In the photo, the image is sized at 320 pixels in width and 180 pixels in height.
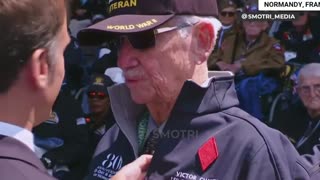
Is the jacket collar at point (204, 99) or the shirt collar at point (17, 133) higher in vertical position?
the shirt collar at point (17, 133)

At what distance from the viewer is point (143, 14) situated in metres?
1.88

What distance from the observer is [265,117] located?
5875 mm

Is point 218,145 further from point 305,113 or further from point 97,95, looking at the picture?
point 97,95

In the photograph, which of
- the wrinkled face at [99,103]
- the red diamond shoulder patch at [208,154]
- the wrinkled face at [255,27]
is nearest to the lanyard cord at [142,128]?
the red diamond shoulder patch at [208,154]

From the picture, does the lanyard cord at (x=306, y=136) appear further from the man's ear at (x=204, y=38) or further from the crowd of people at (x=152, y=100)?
the man's ear at (x=204, y=38)

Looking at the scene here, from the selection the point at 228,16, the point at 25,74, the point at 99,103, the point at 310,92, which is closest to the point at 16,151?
the point at 25,74

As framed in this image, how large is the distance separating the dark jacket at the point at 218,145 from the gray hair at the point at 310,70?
136 inches

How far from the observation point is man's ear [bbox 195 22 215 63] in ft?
6.21

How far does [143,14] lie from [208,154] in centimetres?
43

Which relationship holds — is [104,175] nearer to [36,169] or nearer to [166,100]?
[166,100]

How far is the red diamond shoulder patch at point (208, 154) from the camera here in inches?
69.1

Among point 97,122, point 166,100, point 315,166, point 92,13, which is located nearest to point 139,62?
point 166,100
